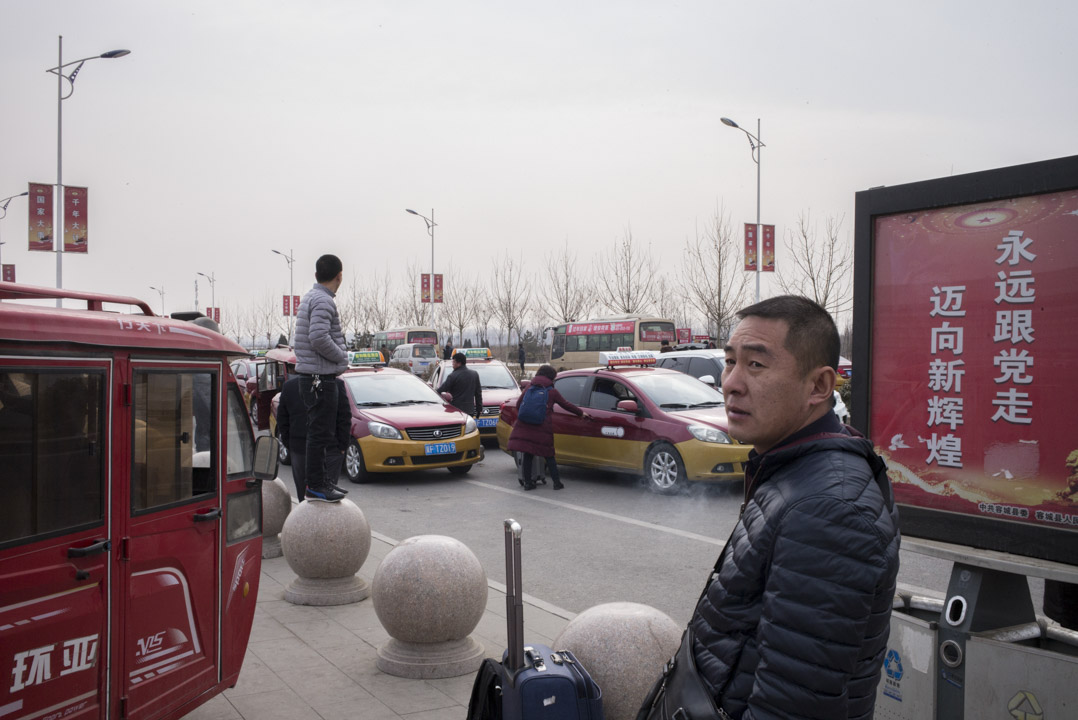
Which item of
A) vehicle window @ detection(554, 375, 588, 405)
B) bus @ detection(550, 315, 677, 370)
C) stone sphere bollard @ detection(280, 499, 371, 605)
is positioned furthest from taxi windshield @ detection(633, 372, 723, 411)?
bus @ detection(550, 315, 677, 370)

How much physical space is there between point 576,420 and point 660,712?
10.8 m

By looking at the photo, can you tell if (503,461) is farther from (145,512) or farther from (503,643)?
(145,512)

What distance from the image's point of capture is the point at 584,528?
9594 millimetres

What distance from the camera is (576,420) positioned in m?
12.9

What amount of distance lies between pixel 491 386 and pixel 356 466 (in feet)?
17.2

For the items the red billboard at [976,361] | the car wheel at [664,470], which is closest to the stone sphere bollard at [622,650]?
the red billboard at [976,361]

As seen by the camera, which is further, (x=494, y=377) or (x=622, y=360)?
(x=494, y=377)

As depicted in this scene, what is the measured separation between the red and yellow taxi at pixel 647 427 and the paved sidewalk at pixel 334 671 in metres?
4.89

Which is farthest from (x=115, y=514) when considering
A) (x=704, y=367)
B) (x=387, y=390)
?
(x=704, y=367)

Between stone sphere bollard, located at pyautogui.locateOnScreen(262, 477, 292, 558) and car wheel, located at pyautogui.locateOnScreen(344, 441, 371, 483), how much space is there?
4330mm

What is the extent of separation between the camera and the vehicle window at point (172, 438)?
11.4 ft

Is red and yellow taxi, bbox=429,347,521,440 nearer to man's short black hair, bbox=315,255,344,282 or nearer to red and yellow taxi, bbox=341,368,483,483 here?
red and yellow taxi, bbox=341,368,483,483

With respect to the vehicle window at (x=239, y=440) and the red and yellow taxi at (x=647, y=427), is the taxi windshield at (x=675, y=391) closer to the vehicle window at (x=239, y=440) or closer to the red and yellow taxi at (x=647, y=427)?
the red and yellow taxi at (x=647, y=427)

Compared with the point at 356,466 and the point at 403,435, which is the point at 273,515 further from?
Answer: the point at 356,466
